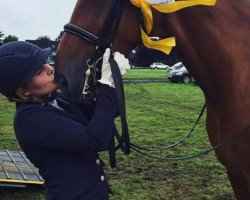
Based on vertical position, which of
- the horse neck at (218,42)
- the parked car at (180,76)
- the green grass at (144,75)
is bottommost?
the green grass at (144,75)

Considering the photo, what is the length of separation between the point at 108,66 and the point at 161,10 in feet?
1.53

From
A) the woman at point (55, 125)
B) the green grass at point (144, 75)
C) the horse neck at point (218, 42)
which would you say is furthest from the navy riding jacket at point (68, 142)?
the green grass at point (144, 75)

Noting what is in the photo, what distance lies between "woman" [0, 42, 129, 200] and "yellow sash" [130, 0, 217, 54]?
0.20 metres

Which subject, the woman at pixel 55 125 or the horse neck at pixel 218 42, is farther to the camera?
the horse neck at pixel 218 42

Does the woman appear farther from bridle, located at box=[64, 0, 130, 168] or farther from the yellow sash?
the yellow sash

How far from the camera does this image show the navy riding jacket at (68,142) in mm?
2514

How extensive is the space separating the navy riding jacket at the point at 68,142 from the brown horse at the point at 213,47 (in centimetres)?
19

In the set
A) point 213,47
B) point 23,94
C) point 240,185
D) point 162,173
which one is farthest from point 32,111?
point 162,173

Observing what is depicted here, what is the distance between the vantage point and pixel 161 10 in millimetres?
2602

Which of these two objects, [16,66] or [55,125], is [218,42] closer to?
[55,125]

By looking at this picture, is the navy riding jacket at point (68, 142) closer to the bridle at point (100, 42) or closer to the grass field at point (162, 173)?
the bridle at point (100, 42)

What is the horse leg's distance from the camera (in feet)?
9.59

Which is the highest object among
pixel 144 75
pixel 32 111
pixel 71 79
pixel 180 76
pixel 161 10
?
pixel 161 10

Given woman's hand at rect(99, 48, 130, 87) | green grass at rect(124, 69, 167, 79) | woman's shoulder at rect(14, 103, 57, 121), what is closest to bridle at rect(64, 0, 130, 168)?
woman's hand at rect(99, 48, 130, 87)
